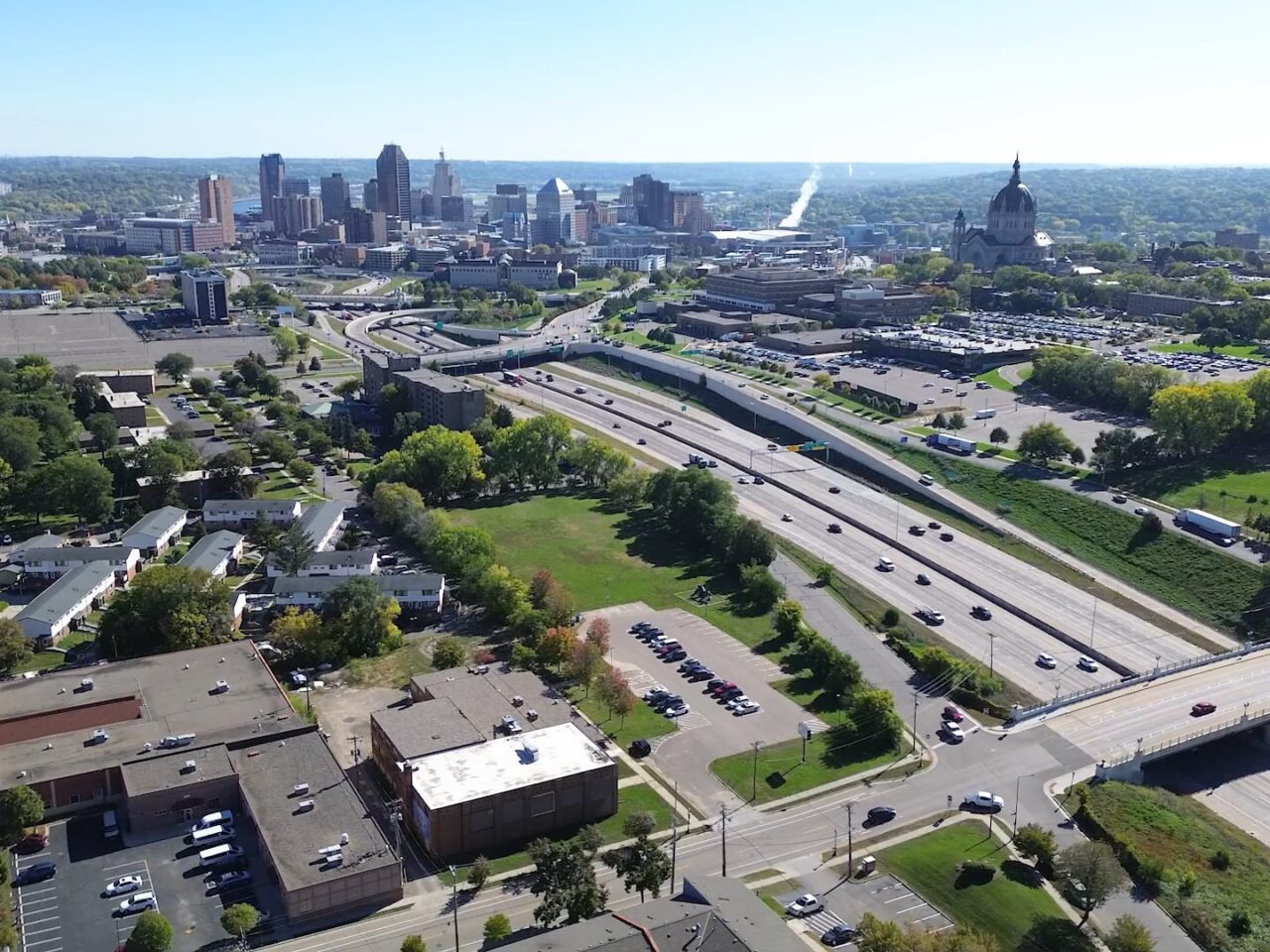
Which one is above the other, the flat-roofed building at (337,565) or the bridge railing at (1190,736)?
the flat-roofed building at (337,565)

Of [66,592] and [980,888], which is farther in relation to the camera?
[66,592]

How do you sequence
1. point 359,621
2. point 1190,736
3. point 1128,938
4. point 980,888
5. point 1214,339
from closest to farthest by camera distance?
point 1128,938, point 980,888, point 1190,736, point 359,621, point 1214,339

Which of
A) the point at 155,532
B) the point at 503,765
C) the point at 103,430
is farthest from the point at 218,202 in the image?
the point at 503,765

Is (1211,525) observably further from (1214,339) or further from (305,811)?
(1214,339)

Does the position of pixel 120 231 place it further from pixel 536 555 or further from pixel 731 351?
pixel 536 555

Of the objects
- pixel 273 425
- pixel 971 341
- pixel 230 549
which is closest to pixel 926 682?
pixel 230 549

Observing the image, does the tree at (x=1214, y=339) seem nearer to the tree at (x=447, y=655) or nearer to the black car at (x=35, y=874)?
the tree at (x=447, y=655)

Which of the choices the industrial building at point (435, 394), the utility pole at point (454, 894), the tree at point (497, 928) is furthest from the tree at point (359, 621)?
the industrial building at point (435, 394)
